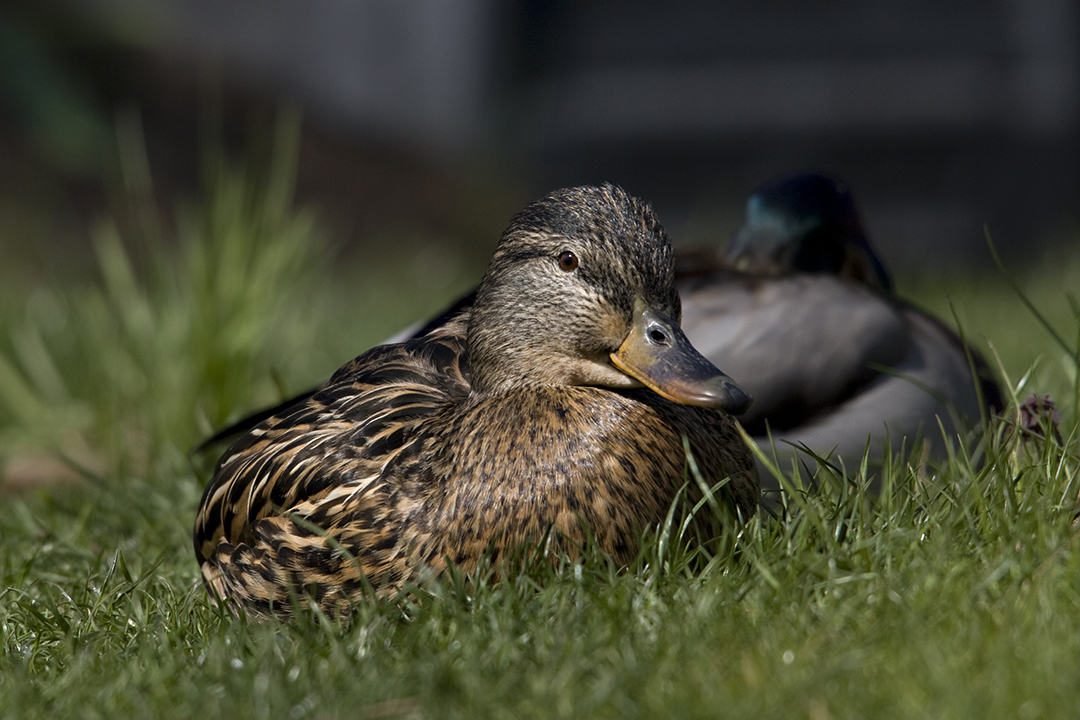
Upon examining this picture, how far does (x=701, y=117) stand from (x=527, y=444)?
7.65m

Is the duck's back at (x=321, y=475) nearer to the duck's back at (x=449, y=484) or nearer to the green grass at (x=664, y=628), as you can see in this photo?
the duck's back at (x=449, y=484)

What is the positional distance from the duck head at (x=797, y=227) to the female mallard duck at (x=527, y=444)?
1.35 metres

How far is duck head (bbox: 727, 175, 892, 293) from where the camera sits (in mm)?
3639

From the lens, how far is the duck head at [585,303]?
2.17 m

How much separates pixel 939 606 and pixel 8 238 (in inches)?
296

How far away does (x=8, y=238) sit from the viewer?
791cm

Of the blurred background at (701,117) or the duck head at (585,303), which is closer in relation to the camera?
the duck head at (585,303)

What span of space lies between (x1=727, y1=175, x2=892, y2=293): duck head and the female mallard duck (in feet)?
4.42

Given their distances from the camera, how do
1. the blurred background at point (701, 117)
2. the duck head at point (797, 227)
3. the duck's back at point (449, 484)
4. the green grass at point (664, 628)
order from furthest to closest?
the blurred background at point (701, 117) → the duck head at point (797, 227) → the duck's back at point (449, 484) → the green grass at point (664, 628)

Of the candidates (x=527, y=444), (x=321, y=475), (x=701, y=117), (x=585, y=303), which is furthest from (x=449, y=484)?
(x=701, y=117)

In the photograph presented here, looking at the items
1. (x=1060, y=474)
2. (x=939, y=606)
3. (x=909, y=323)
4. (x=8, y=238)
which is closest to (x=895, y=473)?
(x=1060, y=474)

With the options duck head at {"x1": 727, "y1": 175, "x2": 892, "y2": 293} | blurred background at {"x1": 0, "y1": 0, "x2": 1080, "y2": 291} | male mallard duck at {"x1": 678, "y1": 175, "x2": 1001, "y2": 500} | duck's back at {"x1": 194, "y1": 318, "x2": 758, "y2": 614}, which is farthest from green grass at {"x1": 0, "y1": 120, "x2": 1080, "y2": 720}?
blurred background at {"x1": 0, "y1": 0, "x2": 1080, "y2": 291}

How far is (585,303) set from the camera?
221 centimetres

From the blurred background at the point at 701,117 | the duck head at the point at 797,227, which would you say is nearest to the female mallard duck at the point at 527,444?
the duck head at the point at 797,227
